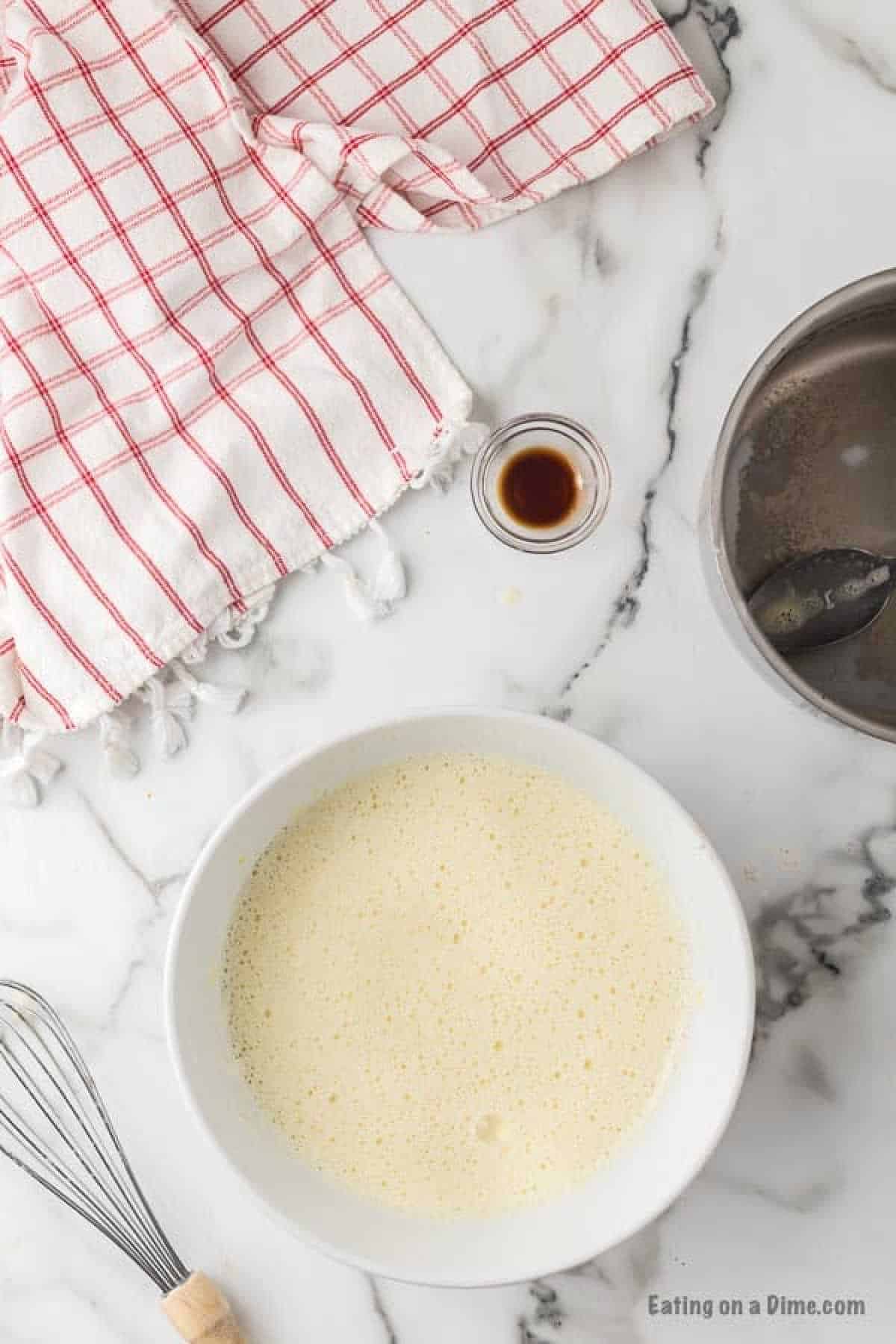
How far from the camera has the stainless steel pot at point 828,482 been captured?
93 cm

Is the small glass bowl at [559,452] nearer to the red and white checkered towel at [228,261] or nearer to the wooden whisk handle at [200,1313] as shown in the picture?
the red and white checkered towel at [228,261]

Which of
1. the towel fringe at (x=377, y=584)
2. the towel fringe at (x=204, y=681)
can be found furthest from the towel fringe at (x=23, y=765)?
the towel fringe at (x=377, y=584)

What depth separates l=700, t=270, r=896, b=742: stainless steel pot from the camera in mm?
930

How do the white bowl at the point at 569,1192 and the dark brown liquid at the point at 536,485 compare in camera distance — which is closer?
the white bowl at the point at 569,1192

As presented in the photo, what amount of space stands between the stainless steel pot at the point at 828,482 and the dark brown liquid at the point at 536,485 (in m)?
0.11

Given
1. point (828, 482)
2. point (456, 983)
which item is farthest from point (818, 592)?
point (456, 983)

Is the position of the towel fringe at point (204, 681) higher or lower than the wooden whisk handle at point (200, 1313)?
higher

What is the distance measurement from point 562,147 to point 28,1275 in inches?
37.1

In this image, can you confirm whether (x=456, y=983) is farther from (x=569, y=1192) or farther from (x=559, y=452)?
(x=559, y=452)

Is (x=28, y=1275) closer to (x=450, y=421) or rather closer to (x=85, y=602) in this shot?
(x=85, y=602)

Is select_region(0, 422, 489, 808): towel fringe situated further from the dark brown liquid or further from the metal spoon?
the metal spoon

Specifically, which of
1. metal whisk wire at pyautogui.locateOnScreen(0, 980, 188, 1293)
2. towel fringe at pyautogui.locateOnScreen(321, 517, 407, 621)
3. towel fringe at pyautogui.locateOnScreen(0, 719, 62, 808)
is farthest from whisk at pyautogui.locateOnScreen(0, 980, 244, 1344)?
towel fringe at pyautogui.locateOnScreen(321, 517, 407, 621)

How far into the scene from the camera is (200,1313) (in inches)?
37.8

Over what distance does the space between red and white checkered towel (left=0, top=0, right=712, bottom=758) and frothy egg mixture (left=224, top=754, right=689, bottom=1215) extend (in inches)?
8.2
